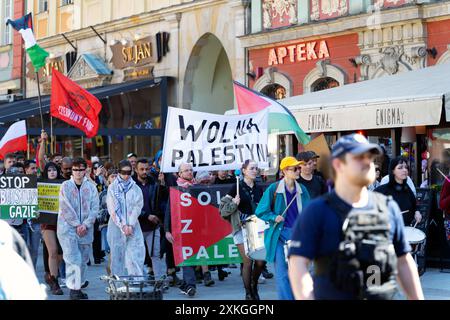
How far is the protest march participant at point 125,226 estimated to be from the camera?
12023 mm

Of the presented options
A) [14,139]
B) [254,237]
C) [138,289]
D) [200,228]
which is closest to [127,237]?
[200,228]

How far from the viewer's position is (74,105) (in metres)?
19.2

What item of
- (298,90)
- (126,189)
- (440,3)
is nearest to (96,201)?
(126,189)

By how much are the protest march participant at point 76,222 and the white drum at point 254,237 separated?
83.3 inches

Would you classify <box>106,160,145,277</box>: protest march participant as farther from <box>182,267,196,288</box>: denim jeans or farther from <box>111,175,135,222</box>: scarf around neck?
<box>182,267,196,288</box>: denim jeans

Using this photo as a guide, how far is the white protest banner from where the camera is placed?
42.2ft

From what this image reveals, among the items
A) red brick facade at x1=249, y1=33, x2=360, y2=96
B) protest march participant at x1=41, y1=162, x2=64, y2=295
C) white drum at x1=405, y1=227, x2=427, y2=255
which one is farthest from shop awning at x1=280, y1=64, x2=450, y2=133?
red brick facade at x1=249, y1=33, x2=360, y2=96

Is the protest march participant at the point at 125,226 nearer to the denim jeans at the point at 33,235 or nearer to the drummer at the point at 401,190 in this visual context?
the denim jeans at the point at 33,235

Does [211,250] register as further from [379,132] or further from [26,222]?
[379,132]

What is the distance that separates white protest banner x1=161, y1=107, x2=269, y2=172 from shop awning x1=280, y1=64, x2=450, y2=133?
233 cm

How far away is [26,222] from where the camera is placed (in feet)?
44.7

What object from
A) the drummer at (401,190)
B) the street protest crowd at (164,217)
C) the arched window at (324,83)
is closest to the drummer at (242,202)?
the street protest crowd at (164,217)

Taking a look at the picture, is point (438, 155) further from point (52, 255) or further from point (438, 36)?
point (52, 255)

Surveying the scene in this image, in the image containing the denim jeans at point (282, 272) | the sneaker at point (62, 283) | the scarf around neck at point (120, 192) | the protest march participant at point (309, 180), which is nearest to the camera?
the denim jeans at point (282, 272)
